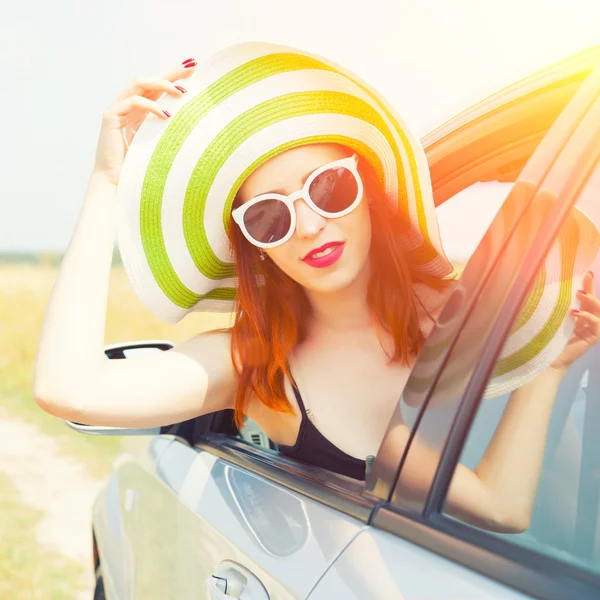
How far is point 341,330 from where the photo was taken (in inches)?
63.4

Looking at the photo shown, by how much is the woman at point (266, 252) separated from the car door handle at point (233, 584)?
0.28 metres

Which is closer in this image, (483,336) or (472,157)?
(483,336)

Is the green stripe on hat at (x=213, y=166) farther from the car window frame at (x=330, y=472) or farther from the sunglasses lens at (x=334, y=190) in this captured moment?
the car window frame at (x=330, y=472)

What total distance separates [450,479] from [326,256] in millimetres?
576

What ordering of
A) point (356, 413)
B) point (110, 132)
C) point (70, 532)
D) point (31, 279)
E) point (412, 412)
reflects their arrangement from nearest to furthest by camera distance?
point (412, 412), point (356, 413), point (110, 132), point (70, 532), point (31, 279)

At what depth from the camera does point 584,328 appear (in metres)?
0.96

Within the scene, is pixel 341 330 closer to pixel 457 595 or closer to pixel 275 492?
pixel 275 492

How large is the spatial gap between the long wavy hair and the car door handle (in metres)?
0.35

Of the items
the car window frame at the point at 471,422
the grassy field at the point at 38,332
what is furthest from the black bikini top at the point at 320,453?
the grassy field at the point at 38,332

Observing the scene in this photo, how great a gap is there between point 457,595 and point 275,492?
57 cm

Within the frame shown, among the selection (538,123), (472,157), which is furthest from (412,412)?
(472,157)

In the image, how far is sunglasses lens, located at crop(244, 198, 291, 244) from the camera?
146 cm

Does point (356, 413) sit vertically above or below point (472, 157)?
below

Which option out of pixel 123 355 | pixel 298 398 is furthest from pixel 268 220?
pixel 123 355
